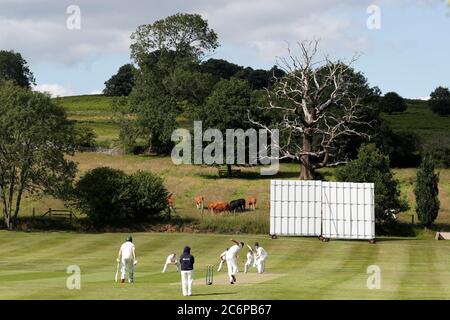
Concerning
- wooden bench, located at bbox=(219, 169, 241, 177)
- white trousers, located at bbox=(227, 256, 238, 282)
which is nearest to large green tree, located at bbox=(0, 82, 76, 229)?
wooden bench, located at bbox=(219, 169, 241, 177)

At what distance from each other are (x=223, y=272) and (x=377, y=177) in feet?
111

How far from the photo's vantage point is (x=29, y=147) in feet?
269

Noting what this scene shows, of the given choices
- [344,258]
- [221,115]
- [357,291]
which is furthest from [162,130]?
[357,291]

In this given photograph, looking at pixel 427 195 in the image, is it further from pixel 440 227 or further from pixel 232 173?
pixel 232 173

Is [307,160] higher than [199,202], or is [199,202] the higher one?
[307,160]

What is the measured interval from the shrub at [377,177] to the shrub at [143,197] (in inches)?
638

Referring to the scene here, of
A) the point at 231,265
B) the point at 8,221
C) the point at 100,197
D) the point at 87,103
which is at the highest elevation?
the point at 87,103

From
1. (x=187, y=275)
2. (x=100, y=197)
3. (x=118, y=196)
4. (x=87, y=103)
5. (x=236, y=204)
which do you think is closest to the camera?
(x=187, y=275)

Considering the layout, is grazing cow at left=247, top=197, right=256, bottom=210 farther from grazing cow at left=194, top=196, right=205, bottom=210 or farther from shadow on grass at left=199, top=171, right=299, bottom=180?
shadow on grass at left=199, top=171, right=299, bottom=180

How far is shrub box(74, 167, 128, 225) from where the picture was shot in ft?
268

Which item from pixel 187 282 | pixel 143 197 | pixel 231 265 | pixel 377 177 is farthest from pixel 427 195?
pixel 187 282
